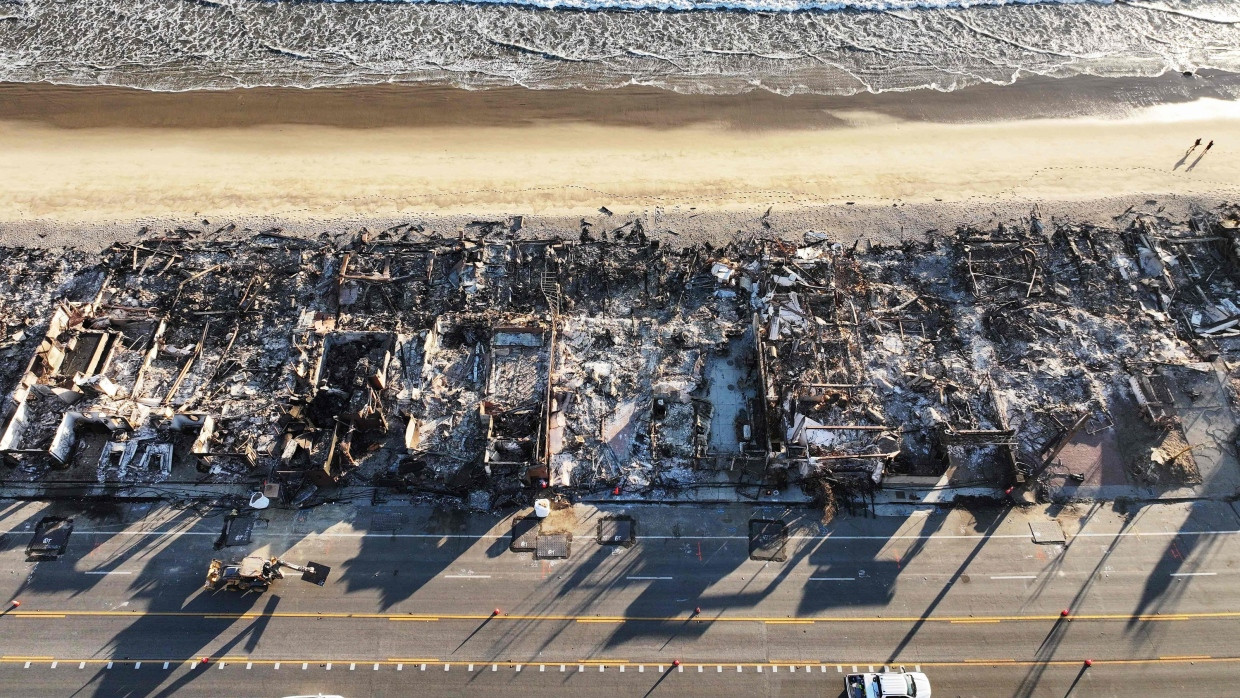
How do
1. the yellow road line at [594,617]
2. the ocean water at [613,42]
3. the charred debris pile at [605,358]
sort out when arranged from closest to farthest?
the yellow road line at [594,617] → the charred debris pile at [605,358] → the ocean water at [613,42]

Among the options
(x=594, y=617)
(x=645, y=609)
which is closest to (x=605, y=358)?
(x=645, y=609)

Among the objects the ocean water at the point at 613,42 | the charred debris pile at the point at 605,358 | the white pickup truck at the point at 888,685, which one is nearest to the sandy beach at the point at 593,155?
the ocean water at the point at 613,42

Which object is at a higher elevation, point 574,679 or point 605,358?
point 605,358

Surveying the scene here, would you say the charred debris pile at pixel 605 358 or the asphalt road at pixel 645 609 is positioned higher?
the charred debris pile at pixel 605 358

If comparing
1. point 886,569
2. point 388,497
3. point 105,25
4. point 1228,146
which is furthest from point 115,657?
point 1228,146

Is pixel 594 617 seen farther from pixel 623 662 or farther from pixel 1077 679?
pixel 1077 679

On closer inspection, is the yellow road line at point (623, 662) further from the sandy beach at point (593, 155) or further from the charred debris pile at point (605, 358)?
the sandy beach at point (593, 155)

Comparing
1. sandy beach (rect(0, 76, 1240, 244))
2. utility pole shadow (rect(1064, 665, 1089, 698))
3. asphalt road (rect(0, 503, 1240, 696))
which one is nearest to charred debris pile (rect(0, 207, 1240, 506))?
asphalt road (rect(0, 503, 1240, 696))

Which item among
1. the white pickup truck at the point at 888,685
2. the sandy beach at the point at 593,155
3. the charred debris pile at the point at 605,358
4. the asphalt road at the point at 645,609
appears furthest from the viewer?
the sandy beach at the point at 593,155
